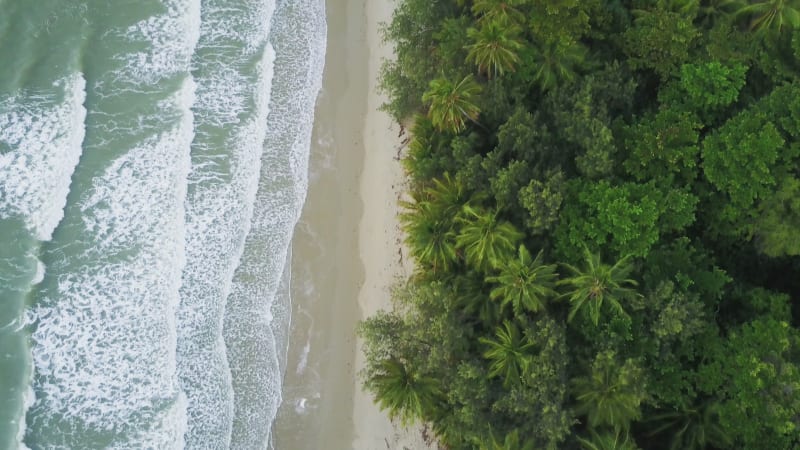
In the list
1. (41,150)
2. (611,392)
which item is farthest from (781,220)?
(41,150)

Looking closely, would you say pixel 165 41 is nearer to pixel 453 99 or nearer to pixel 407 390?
pixel 453 99

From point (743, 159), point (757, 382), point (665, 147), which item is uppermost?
point (665, 147)

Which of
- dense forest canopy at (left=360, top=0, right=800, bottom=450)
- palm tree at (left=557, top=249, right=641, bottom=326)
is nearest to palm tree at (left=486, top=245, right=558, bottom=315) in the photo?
dense forest canopy at (left=360, top=0, right=800, bottom=450)

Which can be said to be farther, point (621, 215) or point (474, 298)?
point (474, 298)

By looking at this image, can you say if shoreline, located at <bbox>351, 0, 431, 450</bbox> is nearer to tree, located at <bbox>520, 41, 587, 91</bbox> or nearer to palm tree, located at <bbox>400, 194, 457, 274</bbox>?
palm tree, located at <bbox>400, 194, 457, 274</bbox>

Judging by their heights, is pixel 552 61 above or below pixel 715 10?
below

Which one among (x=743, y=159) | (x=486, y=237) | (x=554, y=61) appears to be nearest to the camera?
(x=486, y=237)
